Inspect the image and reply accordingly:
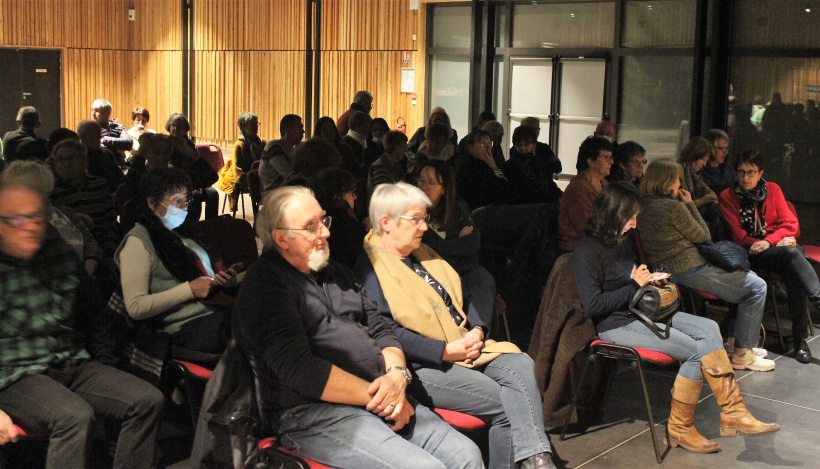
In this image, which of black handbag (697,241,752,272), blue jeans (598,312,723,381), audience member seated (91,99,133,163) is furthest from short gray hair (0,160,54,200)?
audience member seated (91,99,133,163)

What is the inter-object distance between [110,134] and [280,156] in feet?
8.74

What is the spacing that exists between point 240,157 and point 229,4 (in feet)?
26.2

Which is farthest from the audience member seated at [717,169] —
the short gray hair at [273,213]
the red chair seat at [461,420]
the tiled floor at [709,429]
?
the short gray hair at [273,213]

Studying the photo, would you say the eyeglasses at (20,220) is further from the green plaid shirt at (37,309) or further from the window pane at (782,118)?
the window pane at (782,118)

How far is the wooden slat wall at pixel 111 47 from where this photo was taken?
16.5 metres

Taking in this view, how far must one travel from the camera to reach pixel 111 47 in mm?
17641

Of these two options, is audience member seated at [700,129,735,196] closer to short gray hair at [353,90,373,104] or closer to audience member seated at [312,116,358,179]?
audience member seated at [312,116,358,179]

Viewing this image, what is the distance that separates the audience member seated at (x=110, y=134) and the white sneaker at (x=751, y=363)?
20.5ft

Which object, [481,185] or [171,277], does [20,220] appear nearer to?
[171,277]

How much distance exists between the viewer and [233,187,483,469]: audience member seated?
258 cm

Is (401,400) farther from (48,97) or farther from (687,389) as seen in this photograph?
(48,97)

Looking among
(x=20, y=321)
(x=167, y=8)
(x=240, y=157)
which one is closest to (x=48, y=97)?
(x=167, y=8)

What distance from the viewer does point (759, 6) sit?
8.60 m

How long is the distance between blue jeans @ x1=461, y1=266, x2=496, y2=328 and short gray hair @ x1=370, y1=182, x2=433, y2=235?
2.15ft
